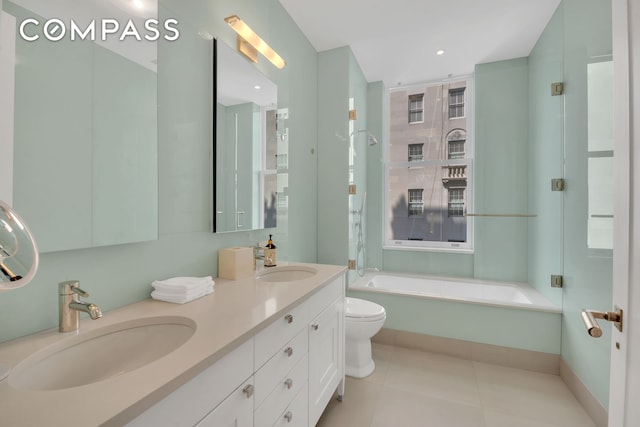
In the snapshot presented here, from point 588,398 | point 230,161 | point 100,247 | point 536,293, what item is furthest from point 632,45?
point 536,293

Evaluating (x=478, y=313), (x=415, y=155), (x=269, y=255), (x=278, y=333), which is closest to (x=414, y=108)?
(x=415, y=155)

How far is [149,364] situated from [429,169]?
3.25 meters

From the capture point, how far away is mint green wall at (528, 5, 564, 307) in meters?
2.23

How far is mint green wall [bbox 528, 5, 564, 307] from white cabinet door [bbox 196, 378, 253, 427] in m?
2.47

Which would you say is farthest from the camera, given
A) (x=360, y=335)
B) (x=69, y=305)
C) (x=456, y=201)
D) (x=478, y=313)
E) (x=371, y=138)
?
(x=371, y=138)

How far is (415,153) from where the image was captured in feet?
11.0

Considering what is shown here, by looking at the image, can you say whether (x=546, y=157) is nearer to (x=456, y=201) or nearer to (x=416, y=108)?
(x=456, y=201)

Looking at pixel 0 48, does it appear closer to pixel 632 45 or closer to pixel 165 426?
pixel 165 426

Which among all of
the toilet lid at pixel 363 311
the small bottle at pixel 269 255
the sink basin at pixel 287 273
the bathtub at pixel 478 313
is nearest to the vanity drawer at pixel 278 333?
the sink basin at pixel 287 273

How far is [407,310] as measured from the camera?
8.61 feet

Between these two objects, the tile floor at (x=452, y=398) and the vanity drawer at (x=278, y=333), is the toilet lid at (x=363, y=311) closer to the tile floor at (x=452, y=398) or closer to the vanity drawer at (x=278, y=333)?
the tile floor at (x=452, y=398)

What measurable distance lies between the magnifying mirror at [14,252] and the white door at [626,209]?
142cm

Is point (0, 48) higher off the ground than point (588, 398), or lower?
higher

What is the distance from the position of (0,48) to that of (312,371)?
159 centimetres
